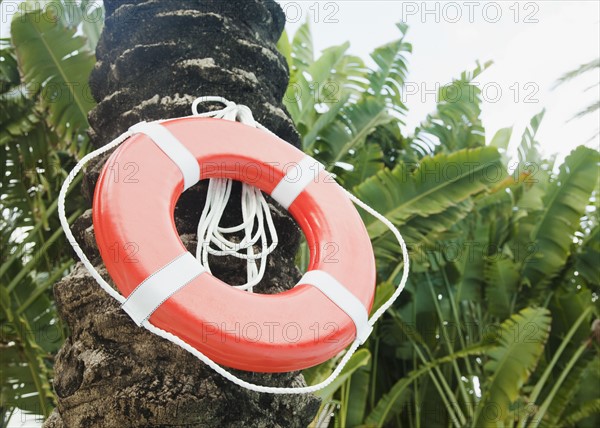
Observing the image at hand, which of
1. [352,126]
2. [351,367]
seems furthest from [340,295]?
[352,126]

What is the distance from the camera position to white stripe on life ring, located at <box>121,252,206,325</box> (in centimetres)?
115

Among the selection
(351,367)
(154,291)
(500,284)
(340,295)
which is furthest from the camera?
(500,284)

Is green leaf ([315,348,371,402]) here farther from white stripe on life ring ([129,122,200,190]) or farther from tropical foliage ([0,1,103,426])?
white stripe on life ring ([129,122,200,190])

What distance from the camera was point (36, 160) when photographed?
14.9 feet

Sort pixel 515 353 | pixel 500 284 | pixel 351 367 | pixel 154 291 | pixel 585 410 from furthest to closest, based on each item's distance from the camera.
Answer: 1. pixel 500 284
2. pixel 585 410
3. pixel 515 353
4. pixel 351 367
5. pixel 154 291

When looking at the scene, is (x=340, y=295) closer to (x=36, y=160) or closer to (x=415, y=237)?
(x=415, y=237)

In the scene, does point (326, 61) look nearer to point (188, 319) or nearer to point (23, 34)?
point (23, 34)

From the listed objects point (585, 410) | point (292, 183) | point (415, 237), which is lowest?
point (585, 410)

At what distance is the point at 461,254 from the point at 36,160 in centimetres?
363

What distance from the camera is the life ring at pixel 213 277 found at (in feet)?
3.80

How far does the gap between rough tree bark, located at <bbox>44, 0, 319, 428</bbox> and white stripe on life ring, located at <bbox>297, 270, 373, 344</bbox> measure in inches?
5.6

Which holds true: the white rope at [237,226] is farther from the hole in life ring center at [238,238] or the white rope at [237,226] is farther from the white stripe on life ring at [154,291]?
the white stripe on life ring at [154,291]

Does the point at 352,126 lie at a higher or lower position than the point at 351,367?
higher

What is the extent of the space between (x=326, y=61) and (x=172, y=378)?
4373 mm
